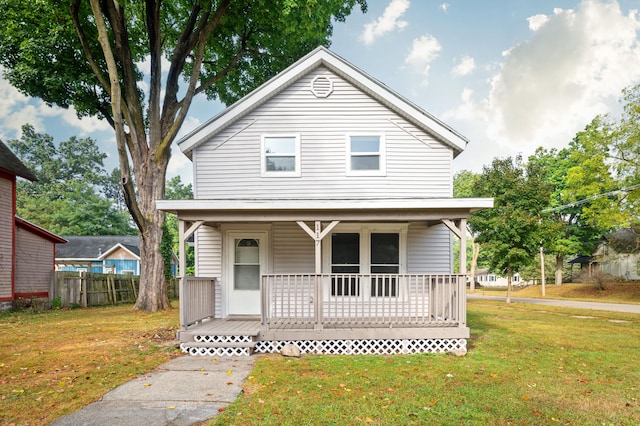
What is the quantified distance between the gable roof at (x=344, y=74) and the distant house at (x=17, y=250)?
29.6 ft

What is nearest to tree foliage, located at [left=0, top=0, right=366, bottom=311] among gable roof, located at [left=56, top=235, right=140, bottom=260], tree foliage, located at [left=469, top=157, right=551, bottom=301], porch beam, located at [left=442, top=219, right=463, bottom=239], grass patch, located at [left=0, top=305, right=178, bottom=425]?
grass patch, located at [left=0, top=305, right=178, bottom=425]

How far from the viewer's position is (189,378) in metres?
5.65

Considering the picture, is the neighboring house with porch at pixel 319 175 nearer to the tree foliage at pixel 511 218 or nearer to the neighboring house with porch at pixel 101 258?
the tree foliage at pixel 511 218

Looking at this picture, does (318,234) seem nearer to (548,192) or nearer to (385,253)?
(385,253)

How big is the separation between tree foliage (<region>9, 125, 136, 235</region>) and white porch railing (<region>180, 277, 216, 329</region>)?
115 ft

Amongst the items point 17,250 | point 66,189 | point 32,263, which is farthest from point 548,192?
point 66,189

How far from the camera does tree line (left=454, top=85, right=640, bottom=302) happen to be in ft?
62.6

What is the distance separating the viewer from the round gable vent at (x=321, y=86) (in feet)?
32.4

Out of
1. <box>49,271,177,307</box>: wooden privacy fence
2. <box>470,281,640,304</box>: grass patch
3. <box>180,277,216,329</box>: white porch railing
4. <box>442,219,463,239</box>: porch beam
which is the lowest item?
<box>470,281,640,304</box>: grass patch

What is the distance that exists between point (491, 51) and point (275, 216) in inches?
1101

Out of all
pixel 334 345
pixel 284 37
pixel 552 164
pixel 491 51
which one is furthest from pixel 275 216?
pixel 552 164

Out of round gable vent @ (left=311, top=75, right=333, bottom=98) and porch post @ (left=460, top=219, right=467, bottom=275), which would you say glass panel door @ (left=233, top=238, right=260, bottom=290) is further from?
porch post @ (left=460, top=219, right=467, bottom=275)

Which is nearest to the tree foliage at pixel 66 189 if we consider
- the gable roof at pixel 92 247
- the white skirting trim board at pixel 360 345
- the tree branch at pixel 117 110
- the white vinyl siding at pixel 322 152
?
the gable roof at pixel 92 247

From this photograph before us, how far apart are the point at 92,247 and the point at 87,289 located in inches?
622
